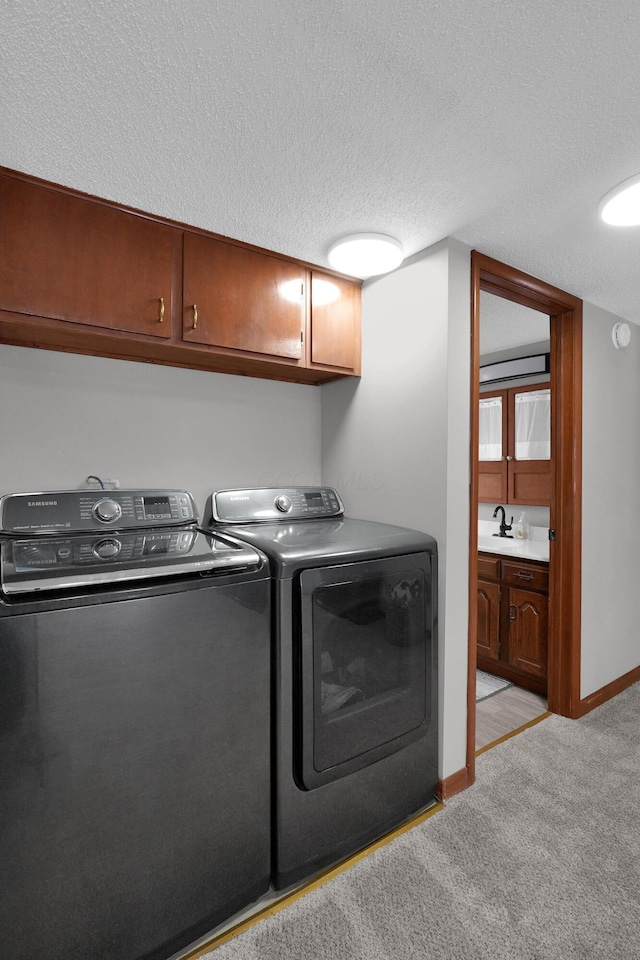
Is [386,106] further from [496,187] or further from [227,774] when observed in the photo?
[227,774]

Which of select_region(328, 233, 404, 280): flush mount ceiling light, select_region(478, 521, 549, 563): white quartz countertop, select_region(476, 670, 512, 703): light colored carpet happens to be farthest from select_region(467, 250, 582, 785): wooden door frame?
select_region(328, 233, 404, 280): flush mount ceiling light

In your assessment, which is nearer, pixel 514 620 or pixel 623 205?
pixel 623 205

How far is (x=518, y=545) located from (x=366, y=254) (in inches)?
90.9

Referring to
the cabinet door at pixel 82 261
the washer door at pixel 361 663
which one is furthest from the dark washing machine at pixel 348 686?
the cabinet door at pixel 82 261

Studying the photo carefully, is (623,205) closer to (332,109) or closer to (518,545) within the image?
(332,109)

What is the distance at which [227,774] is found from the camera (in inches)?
57.4

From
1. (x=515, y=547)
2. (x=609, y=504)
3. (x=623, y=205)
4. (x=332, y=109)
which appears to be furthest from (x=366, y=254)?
(x=515, y=547)

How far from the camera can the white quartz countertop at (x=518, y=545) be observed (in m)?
3.00

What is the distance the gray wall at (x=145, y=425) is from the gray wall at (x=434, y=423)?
→ 1.70 ft

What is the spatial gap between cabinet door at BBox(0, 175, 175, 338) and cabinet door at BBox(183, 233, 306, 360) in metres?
0.09

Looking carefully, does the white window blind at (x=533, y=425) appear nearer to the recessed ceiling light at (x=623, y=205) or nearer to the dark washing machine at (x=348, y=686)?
the recessed ceiling light at (x=623, y=205)

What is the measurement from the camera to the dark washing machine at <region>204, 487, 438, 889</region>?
158cm

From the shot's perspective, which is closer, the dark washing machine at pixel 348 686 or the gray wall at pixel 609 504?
the dark washing machine at pixel 348 686

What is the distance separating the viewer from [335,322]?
2.29 m
